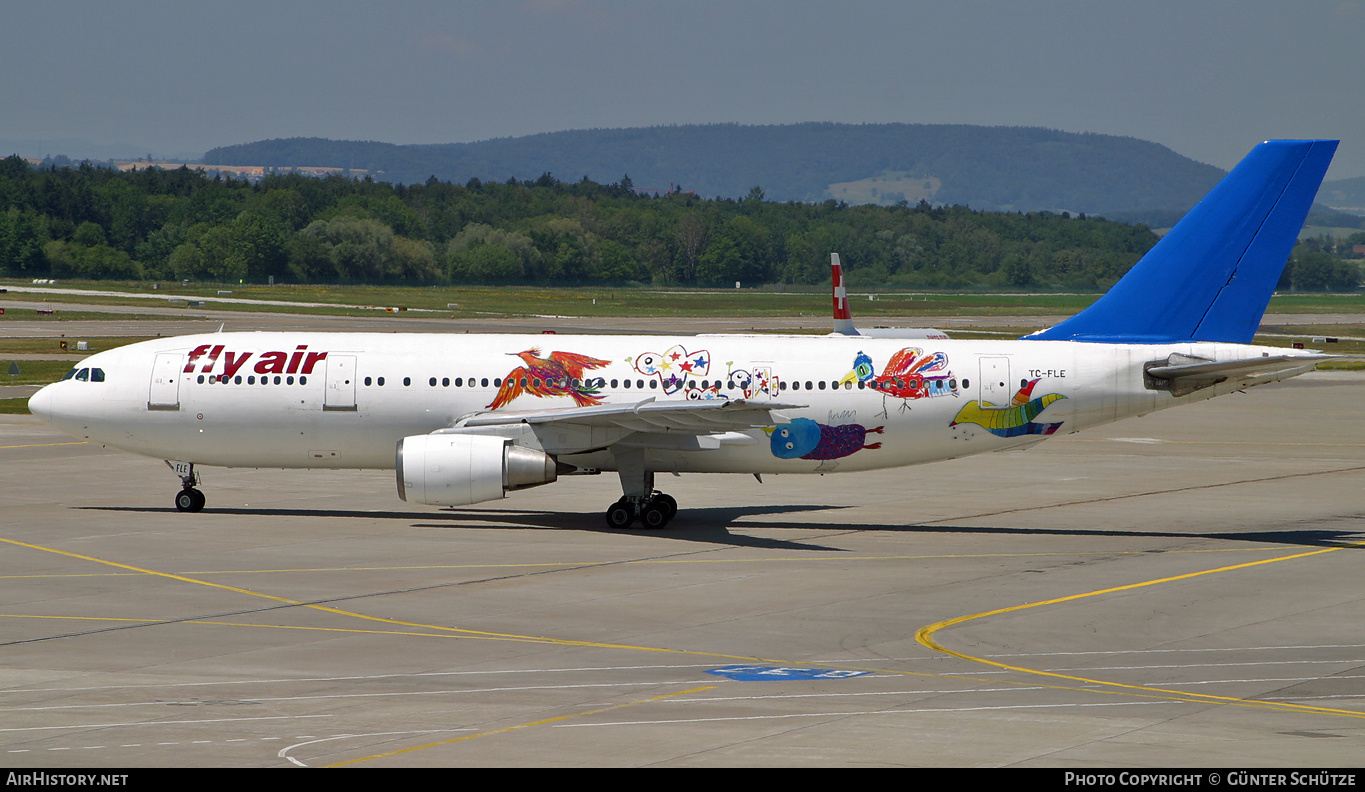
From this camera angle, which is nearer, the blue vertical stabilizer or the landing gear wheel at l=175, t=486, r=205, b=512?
the blue vertical stabilizer

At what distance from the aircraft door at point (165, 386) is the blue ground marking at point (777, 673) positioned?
19.5 meters

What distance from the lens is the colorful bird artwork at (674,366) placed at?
110 ft

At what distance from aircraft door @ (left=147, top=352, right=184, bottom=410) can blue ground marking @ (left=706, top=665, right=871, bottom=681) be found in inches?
769

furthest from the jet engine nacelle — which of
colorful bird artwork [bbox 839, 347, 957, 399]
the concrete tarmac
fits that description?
colorful bird artwork [bbox 839, 347, 957, 399]

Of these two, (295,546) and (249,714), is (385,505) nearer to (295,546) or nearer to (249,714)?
(295,546)

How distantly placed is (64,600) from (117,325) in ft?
275

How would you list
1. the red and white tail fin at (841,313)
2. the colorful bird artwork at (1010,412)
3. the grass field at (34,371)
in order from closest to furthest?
the colorful bird artwork at (1010,412) → the red and white tail fin at (841,313) → the grass field at (34,371)

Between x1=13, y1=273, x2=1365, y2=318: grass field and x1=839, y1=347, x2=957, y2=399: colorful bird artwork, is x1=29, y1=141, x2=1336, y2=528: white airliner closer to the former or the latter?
x1=839, y1=347, x2=957, y2=399: colorful bird artwork

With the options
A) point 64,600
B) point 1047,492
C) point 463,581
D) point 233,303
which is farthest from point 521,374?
point 233,303

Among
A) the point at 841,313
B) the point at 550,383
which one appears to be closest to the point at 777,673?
the point at 550,383

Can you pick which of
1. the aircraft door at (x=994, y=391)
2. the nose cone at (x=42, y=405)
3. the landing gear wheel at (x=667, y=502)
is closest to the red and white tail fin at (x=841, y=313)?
the aircraft door at (x=994, y=391)

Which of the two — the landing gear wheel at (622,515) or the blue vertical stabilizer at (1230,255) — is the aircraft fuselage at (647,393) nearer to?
the blue vertical stabilizer at (1230,255)

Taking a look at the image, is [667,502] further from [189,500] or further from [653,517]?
[189,500]

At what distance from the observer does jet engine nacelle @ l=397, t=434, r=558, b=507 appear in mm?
31203
